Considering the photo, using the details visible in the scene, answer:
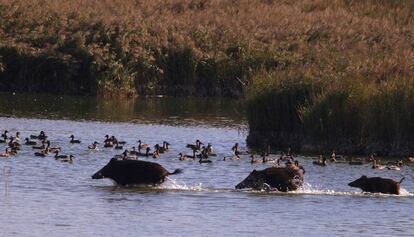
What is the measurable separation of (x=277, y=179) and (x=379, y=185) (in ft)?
6.28

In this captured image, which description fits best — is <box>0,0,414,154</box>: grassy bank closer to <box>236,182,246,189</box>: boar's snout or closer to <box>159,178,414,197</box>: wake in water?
<box>159,178,414,197</box>: wake in water

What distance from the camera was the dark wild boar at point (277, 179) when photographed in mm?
22844

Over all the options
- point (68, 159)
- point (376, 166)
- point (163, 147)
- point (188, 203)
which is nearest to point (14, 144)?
point (68, 159)

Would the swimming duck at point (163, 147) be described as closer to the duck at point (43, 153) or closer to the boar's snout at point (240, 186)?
the duck at point (43, 153)

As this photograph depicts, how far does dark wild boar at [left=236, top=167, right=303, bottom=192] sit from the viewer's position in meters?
22.8

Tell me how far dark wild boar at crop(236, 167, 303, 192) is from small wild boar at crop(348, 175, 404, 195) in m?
1.18

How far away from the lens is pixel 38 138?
31.5m

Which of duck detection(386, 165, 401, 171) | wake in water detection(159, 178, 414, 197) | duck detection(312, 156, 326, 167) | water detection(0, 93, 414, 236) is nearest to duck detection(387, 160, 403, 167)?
duck detection(386, 165, 401, 171)

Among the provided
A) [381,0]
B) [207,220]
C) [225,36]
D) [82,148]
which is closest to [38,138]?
[82,148]

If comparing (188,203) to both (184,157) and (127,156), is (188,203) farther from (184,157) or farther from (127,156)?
(184,157)

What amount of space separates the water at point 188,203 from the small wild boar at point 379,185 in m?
0.18

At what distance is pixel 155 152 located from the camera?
96.2 ft

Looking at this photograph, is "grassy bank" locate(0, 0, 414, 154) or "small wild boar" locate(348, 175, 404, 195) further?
"grassy bank" locate(0, 0, 414, 154)

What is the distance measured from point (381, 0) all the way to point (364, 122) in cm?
3321
